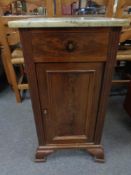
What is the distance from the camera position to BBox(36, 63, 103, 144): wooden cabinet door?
2.36 feet

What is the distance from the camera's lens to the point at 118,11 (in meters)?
1.28

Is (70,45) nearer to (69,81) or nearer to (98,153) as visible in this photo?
(69,81)

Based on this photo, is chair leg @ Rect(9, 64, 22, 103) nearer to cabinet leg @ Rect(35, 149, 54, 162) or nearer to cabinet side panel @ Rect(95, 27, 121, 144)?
cabinet leg @ Rect(35, 149, 54, 162)

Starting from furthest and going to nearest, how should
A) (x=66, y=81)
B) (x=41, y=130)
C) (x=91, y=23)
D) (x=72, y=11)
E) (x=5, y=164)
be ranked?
(x=72, y=11) < (x=5, y=164) < (x=41, y=130) < (x=66, y=81) < (x=91, y=23)

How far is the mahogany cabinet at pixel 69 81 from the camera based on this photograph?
63 cm

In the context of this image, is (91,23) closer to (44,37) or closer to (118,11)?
(44,37)

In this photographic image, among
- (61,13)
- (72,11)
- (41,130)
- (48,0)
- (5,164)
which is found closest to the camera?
(41,130)

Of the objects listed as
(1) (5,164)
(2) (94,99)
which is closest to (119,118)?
(2) (94,99)

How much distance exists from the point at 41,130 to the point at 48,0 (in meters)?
1.01

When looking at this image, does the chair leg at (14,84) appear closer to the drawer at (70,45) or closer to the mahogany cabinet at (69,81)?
the mahogany cabinet at (69,81)

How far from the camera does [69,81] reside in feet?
2.49

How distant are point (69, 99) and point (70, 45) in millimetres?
295

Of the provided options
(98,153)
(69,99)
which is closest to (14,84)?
(69,99)

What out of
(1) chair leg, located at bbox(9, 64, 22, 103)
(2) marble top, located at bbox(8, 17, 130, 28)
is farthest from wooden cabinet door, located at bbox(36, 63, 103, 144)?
(1) chair leg, located at bbox(9, 64, 22, 103)
